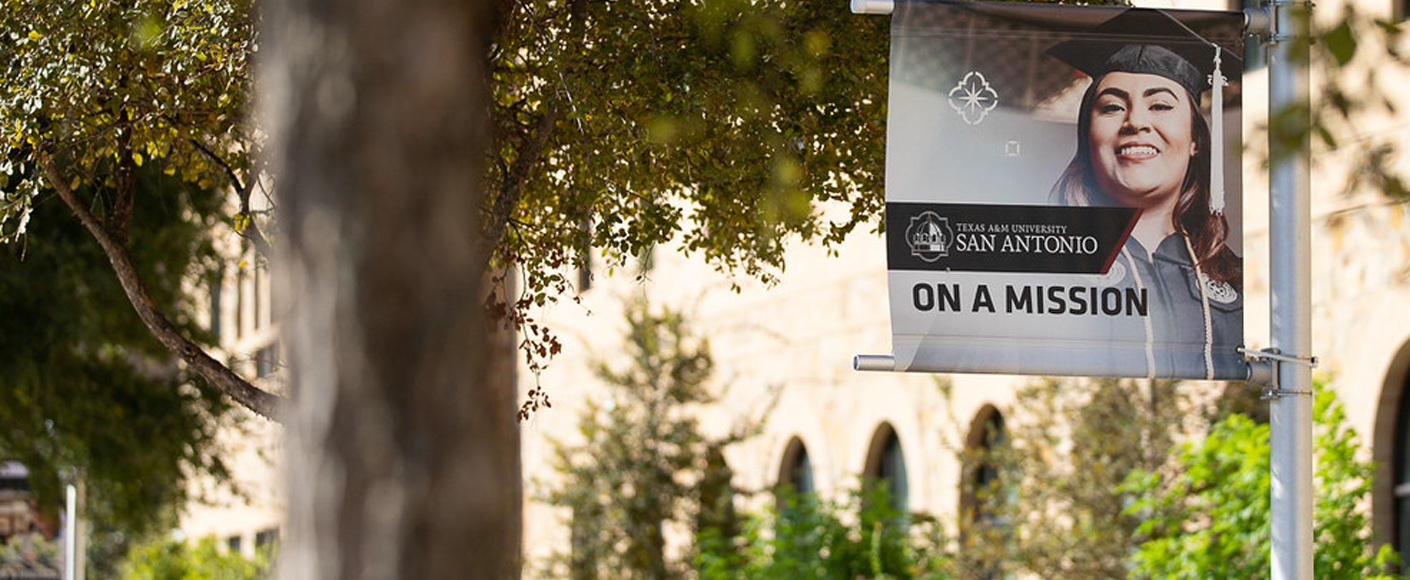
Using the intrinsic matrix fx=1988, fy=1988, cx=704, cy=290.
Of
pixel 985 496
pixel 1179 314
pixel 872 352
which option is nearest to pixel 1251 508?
pixel 1179 314

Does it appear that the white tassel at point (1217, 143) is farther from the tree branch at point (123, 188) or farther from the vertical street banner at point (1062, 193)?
the tree branch at point (123, 188)

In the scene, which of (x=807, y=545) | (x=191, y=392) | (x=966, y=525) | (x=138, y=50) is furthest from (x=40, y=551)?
(x=138, y=50)

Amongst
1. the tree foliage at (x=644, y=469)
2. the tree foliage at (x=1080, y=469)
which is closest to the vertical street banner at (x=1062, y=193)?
the tree foliage at (x=1080, y=469)

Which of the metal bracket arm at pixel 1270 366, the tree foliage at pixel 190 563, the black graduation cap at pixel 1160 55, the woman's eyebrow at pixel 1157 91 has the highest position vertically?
the black graduation cap at pixel 1160 55

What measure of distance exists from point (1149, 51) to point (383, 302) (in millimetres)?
4597

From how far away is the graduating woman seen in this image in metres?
7.11

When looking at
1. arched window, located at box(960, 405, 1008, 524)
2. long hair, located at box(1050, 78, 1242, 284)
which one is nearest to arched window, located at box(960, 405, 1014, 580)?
arched window, located at box(960, 405, 1008, 524)

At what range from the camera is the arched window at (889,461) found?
19.0 m

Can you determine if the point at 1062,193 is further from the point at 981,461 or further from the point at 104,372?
the point at 104,372

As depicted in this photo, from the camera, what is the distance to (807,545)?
1659cm

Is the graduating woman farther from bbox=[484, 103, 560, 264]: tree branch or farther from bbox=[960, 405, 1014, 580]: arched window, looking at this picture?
bbox=[960, 405, 1014, 580]: arched window

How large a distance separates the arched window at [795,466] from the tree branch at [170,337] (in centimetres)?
1316

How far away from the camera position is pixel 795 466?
2120 cm

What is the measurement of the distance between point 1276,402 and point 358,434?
4.67 metres
